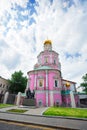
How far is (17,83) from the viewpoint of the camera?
3928 centimetres

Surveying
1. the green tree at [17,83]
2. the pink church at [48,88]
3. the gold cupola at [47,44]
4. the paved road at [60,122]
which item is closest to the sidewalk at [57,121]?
the paved road at [60,122]

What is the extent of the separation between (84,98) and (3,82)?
26.7 meters

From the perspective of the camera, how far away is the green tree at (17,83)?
3853cm

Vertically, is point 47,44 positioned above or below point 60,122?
above

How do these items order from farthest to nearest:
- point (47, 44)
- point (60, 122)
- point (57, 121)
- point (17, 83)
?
point (17, 83) < point (47, 44) < point (57, 121) < point (60, 122)

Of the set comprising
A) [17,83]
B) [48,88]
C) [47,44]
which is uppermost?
[47,44]

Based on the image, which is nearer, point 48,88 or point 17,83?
point 48,88

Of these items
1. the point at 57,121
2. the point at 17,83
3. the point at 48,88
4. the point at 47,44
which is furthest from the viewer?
the point at 17,83

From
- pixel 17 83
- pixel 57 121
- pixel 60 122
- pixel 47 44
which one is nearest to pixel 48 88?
pixel 47 44

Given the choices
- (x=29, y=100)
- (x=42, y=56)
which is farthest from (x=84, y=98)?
(x=29, y=100)

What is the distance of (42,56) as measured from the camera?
3238 centimetres

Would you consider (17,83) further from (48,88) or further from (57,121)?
(57,121)

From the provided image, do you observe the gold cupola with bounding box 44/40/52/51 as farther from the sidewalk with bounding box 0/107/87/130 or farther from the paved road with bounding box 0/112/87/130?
the paved road with bounding box 0/112/87/130

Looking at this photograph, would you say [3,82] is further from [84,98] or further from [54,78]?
[84,98]
